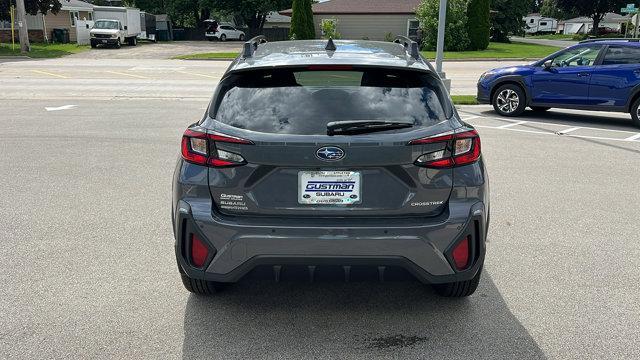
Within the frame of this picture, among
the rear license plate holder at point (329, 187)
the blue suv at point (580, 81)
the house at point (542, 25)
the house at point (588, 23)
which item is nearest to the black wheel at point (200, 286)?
the rear license plate holder at point (329, 187)

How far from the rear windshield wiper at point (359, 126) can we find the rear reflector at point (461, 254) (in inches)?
29.4

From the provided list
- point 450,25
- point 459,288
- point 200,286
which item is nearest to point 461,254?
point 459,288

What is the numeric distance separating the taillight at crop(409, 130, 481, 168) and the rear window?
145 mm

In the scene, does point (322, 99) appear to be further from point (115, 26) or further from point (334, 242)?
point (115, 26)

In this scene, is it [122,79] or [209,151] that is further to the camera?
[122,79]

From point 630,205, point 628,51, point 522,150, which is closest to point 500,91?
point 628,51

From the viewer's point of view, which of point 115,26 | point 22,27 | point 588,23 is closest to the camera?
point 22,27

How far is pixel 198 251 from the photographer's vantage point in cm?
354

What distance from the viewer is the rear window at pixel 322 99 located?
11.6ft

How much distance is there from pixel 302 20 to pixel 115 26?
13.4 meters

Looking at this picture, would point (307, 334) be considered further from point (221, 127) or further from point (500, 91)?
point (500, 91)

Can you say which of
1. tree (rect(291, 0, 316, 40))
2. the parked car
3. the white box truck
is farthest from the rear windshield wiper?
the parked car

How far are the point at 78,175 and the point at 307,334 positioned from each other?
521cm

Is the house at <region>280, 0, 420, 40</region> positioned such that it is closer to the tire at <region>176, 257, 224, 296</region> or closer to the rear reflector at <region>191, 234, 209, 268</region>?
the tire at <region>176, 257, 224, 296</region>
